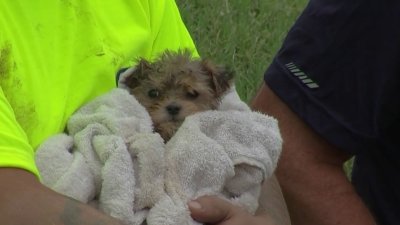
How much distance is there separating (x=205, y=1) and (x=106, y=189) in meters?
3.17

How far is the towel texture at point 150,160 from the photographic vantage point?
1.82 meters

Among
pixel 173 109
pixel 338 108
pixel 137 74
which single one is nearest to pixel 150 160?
pixel 173 109

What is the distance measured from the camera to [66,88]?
6.57 feet

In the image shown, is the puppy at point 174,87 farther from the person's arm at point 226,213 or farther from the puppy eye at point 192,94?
the person's arm at point 226,213

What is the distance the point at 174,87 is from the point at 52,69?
253mm

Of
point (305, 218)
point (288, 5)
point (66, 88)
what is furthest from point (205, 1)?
point (66, 88)

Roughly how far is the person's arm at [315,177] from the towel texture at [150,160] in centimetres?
41

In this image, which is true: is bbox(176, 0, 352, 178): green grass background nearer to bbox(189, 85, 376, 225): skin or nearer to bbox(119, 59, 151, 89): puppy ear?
bbox(189, 85, 376, 225): skin

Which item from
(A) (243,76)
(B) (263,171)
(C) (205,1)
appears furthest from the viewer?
(C) (205,1)

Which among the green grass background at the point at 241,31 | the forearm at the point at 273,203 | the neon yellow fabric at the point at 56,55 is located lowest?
the green grass background at the point at 241,31

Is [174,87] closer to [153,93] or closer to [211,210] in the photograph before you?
[153,93]

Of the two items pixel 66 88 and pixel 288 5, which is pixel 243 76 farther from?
pixel 66 88

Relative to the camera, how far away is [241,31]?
187 inches

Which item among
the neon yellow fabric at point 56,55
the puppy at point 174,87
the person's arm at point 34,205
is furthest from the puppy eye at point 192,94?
the person's arm at point 34,205
